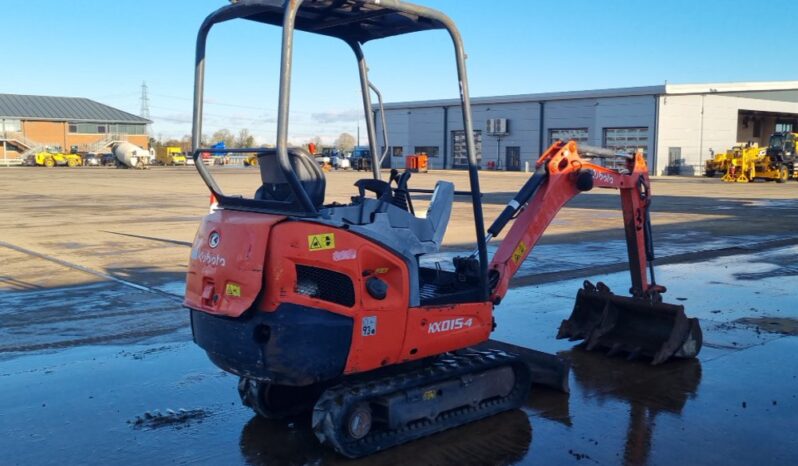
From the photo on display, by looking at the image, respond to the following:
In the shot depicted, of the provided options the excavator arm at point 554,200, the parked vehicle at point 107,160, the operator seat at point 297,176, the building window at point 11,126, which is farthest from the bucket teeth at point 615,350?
→ the building window at point 11,126

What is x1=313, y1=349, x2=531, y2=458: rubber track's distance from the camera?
15.1 feet

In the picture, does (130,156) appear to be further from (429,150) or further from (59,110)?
(429,150)

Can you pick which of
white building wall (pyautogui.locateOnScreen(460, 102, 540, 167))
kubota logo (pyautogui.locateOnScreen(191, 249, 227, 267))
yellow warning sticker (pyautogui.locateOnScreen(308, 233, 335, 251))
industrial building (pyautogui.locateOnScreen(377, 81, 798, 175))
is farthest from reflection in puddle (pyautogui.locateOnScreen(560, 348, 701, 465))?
white building wall (pyautogui.locateOnScreen(460, 102, 540, 167))

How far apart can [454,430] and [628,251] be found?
2.95 metres

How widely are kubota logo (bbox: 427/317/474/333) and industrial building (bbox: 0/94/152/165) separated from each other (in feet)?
275

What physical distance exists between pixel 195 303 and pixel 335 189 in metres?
29.9

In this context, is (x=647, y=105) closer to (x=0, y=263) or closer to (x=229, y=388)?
(x=0, y=263)

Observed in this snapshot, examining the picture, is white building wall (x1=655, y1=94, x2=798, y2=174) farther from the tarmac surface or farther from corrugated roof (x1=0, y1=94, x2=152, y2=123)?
corrugated roof (x1=0, y1=94, x2=152, y2=123)

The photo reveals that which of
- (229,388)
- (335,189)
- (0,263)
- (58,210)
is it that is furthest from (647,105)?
(229,388)

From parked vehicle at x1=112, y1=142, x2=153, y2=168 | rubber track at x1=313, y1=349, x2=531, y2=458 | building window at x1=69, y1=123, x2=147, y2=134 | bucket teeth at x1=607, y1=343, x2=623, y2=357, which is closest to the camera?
rubber track at x1=313, y1=349, x2=531, y2=458

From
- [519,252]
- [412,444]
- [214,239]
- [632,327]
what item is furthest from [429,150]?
[214,239]

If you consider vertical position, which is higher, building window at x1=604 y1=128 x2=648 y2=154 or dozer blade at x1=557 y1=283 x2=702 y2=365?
building window at x1=604 y1=128 x2=648 y2=154

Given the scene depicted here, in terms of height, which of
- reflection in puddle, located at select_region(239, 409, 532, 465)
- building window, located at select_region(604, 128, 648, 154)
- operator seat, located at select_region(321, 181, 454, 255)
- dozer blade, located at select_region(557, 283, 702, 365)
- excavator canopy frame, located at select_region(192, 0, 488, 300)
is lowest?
reflection in puddle, located at select_region(239, 409, 532, 465)

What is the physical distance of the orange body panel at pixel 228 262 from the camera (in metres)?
4.38
